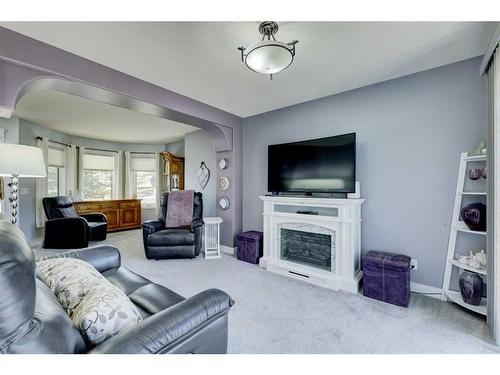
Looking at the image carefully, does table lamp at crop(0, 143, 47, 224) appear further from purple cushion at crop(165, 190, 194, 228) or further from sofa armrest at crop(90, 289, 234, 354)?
purple cushion at crop(165, 190, 194, 228)

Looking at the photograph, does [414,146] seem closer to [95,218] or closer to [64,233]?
[64,233]

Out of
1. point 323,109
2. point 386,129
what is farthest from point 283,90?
point 386,129

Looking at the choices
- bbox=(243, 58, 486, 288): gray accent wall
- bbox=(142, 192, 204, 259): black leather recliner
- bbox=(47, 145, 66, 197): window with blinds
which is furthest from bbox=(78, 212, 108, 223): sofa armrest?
bbox=(243, 58, 486, 288): gray accent wall

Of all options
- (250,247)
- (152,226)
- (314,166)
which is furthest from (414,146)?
(152,226)

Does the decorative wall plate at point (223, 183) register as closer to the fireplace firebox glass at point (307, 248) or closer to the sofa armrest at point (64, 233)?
the fireplace firebox glass at point (307, 248)

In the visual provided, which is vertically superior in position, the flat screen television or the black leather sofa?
the flat screen television

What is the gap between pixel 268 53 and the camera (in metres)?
1.63

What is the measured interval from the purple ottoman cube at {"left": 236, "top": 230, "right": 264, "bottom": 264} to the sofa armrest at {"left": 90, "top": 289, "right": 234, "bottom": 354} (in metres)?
2.26

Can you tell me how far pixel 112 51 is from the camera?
6.77 feet

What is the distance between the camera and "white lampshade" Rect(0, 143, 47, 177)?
1.78 metres

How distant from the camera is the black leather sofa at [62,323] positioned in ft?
2.25

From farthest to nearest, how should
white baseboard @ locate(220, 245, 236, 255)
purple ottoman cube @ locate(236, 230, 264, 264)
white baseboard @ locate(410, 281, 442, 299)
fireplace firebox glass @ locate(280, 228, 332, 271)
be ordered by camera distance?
white baseboard @ locate(220, 245, 236, 255), purple ottoman cube @ locate(236, 230, 264, 264), fireplace firebox glass @ locate(280, 228, 332, 271), white baseboard @ locate(410, 281, 442, 299)

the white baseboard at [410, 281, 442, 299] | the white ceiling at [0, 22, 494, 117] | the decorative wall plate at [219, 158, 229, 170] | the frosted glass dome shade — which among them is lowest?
the white baseboard at [410, 281, 442, 299]

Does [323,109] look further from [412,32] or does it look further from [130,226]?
[130,226]
